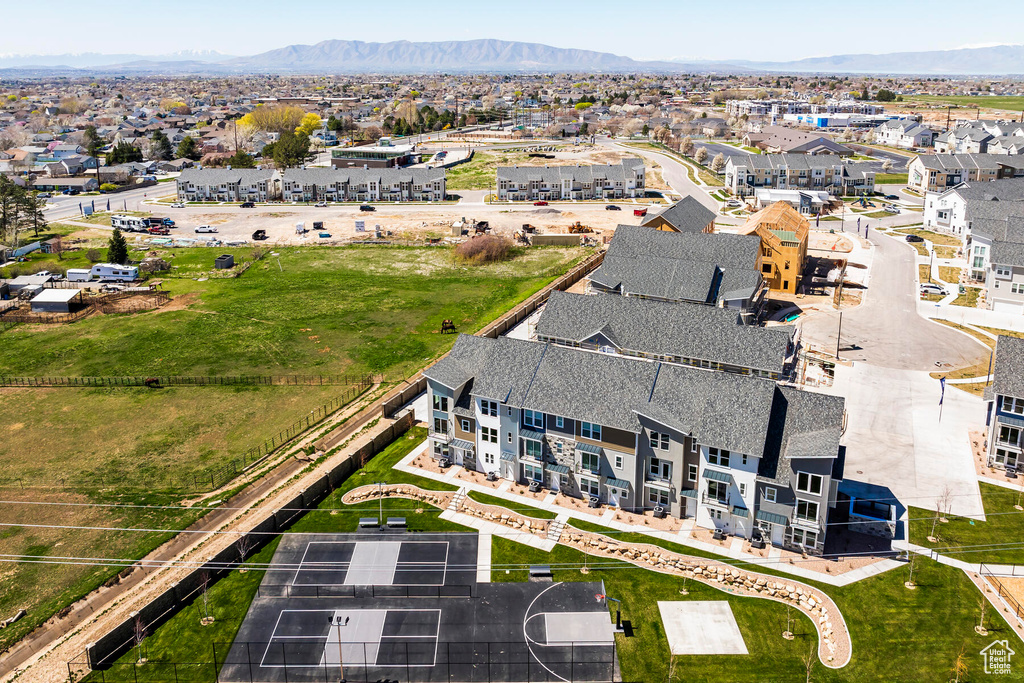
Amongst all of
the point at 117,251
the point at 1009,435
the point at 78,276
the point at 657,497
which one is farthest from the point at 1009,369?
the point at 117,251

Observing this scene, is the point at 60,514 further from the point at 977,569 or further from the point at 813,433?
the point at 977,569

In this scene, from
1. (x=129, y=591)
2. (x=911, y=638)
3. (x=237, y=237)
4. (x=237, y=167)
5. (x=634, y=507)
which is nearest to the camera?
(x=911, y=638)

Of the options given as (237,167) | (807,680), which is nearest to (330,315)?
(807,680)

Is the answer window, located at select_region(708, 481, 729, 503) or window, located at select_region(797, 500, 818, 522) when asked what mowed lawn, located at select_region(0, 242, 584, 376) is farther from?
window, located at select_region(797, 500, 818, 522)

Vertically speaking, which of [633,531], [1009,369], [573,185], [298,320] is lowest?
[633,531]

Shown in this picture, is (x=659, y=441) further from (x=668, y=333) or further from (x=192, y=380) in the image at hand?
(x=192, y=380)

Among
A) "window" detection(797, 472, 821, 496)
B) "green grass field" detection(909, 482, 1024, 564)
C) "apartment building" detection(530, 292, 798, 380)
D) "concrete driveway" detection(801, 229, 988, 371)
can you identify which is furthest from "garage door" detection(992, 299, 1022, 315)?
"window" detection(797, 472, 821, 496)

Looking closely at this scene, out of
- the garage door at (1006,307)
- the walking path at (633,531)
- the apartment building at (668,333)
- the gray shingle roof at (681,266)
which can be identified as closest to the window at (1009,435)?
the apartment building at (668,333)
